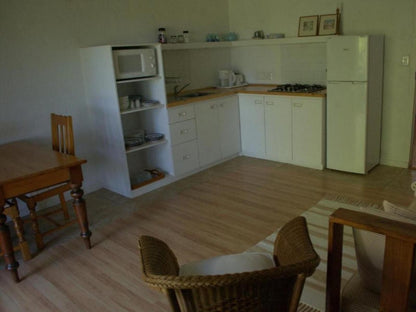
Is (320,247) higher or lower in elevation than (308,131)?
lower

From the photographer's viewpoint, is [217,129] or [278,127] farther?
[217,129]

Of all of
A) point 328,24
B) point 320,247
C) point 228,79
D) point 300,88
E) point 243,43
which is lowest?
point 320,247

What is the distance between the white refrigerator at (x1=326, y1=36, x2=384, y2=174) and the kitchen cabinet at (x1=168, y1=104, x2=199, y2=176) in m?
1.52

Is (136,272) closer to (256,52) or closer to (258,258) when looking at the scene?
(258,258)

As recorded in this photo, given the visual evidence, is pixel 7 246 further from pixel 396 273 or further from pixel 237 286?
pixel 396 273

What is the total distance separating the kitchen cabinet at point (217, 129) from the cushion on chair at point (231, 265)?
9.15ft

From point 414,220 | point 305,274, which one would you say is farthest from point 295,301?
point 414,220

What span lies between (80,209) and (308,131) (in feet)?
8.62

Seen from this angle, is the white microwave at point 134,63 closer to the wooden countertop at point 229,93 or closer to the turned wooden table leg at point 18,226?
the wooden countertop at point 229,93

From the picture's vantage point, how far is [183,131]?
4.27 metres

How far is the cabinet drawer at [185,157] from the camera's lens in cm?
425

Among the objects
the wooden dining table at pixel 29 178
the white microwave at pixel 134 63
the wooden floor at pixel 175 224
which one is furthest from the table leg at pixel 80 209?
the white microwave at pixel 134 63

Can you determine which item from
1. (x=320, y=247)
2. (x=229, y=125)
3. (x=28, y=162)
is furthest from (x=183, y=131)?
(x=320, y=247)

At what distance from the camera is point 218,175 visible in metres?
4.41
